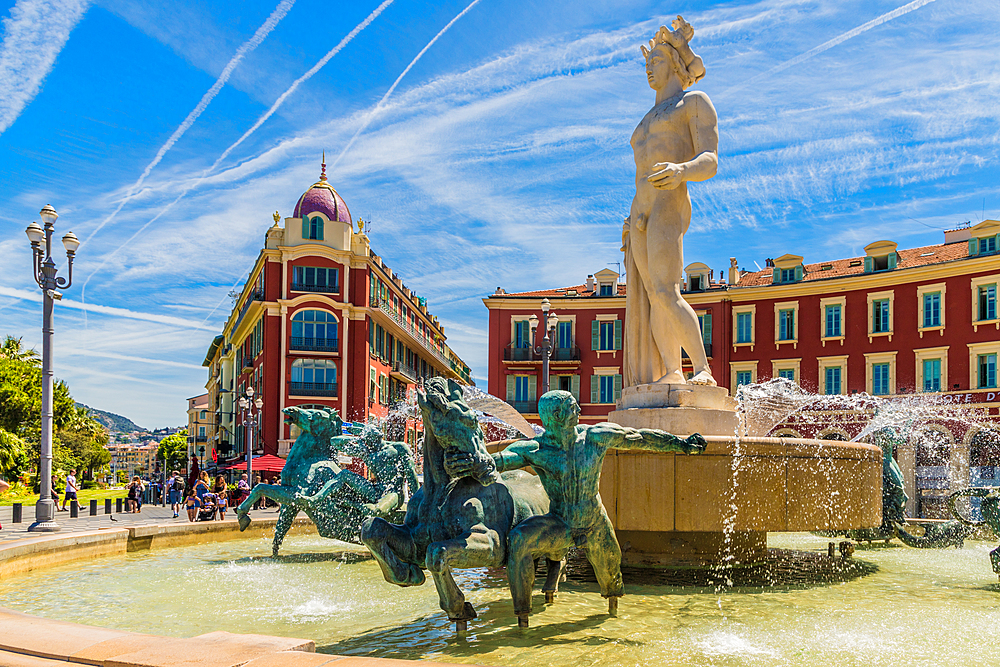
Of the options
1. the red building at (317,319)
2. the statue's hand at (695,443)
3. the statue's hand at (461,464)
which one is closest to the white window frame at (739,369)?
the red building at (317,319)

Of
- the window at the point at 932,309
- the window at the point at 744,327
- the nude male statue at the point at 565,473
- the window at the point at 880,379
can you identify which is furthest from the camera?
the window at the point at 744,327

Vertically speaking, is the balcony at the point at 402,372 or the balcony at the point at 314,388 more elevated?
the balcony at the point at 402,372

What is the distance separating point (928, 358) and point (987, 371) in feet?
8.53

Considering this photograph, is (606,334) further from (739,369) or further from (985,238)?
(985,238)

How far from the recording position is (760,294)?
44719 millimetres

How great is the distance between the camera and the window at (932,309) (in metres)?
39.0

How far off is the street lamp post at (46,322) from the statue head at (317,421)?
7.84 m

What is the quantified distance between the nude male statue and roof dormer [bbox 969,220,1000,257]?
126ft

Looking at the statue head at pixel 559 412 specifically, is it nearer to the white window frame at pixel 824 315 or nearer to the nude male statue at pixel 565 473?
the nude male statue at pixel 565 473

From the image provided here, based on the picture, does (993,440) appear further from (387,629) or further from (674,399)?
(387,629)

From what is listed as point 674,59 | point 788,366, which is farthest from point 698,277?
point 674,59

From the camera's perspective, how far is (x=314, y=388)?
146 feet

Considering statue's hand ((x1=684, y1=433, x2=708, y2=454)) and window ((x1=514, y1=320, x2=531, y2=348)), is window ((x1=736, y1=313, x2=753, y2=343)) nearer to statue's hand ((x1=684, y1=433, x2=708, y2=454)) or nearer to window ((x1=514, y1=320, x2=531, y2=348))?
window ((x1=514, y1=320, x2=531, y2=348))

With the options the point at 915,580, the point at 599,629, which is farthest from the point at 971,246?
the point at 599,629
